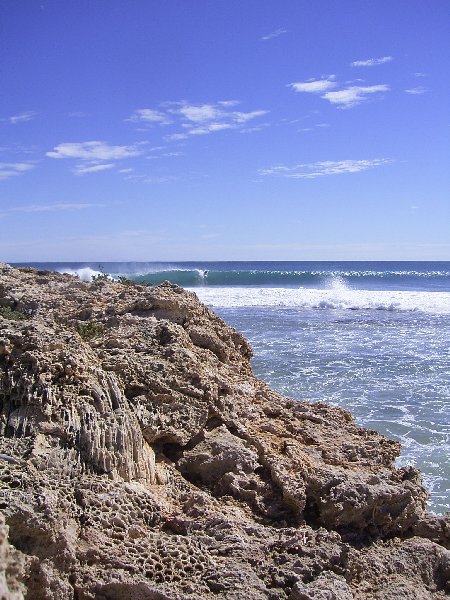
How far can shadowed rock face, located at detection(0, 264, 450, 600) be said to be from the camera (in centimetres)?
307

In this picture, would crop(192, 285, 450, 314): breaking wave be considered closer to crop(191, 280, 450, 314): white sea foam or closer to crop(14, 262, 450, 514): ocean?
crop(191, 280, 450, 314): white sea foam

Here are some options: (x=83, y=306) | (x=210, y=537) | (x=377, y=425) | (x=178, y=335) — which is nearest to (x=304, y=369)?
(x=377, y=425)

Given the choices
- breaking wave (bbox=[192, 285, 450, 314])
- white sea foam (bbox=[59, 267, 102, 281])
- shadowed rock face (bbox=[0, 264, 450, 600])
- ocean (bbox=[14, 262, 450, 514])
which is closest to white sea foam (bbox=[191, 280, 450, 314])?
breaking wave (bbox=[192, 285, 450, 314])

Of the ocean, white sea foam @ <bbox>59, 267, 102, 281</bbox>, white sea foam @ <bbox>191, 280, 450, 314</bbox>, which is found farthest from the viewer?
white sea foam @ <bbox>191, 280, 450, 314</bbox>

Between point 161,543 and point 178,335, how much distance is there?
6.99 feet

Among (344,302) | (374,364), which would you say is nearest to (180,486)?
(374,364)

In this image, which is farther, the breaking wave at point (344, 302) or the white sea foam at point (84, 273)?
the breaking wave at point (344, 302)

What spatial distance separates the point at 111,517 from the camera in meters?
3.30

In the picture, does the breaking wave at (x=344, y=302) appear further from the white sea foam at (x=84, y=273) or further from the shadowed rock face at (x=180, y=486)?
the shadowed rock face at (x=180, y=486)

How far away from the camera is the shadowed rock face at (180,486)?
10.1 feet

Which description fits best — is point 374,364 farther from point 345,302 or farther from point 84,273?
point 84,273

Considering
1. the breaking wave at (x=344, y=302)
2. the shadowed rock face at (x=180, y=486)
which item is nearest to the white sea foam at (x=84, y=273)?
the shadowed rock face at (x=180, y=486)

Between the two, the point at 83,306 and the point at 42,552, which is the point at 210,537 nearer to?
the point at 42,552

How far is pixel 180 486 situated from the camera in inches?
154
